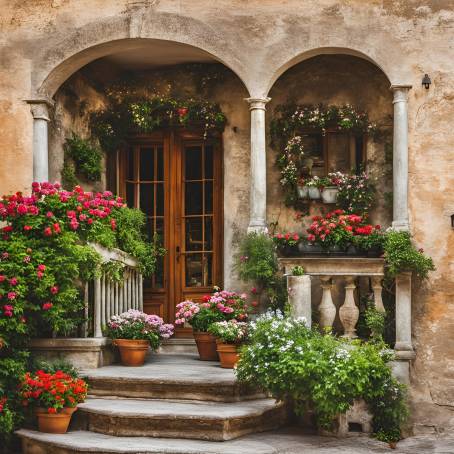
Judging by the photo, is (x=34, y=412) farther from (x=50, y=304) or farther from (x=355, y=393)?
(x=355, y=393)

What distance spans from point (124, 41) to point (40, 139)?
5.18ft

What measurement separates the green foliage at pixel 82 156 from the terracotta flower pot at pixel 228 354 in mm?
3192

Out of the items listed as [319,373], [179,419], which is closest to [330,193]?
[319,373]

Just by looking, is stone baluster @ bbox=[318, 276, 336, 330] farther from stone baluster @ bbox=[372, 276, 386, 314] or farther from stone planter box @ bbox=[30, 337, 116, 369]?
stone planter box @ bbox=[30, 337, 116, 369]

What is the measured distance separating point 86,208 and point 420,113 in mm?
4003

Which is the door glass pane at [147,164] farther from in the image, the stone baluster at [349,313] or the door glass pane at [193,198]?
the stone baluster at [349,313]

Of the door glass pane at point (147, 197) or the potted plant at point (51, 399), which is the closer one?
the potted plant at point (51, 399)

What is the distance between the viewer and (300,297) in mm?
8797

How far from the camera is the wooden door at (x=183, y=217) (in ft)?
36.1

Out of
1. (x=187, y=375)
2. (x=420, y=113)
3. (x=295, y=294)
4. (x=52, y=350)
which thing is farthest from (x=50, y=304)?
(x=420, y=113)

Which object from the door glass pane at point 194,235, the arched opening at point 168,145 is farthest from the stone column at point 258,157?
the door glass pane at point 194,235

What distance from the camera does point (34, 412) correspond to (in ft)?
24.9

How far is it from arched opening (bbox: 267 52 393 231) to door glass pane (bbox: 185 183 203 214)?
1032 mm

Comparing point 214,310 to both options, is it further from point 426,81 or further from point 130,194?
point 426,81
